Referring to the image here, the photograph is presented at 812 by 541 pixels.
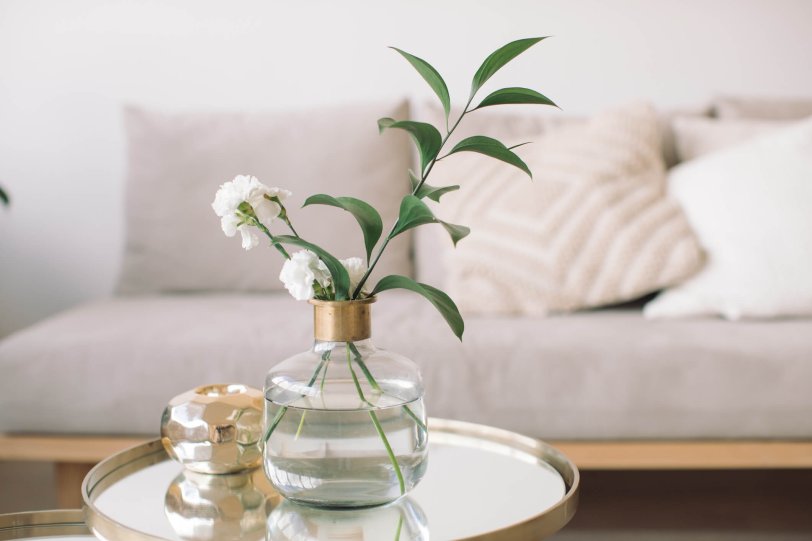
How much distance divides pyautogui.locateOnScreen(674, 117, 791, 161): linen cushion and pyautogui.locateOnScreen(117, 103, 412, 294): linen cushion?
2.14 ft

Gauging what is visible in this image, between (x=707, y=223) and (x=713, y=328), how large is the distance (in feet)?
0.90

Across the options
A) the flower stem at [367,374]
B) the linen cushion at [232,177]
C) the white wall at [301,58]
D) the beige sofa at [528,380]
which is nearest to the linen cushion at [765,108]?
the white wall at [301,58]

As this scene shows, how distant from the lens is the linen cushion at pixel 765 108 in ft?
6.88

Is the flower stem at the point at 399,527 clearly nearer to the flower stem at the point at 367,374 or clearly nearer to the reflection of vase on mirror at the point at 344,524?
the reflection of vase on mirror at the point at 344,524

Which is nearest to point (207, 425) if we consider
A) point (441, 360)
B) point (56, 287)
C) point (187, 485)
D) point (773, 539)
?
point (187, 485)

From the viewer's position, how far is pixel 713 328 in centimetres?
158

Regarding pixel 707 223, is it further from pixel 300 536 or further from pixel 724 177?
pixel 300 536

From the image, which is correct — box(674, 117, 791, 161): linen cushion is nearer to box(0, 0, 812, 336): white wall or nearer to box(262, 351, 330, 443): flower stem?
box(0, 0, 812, 336): white wall

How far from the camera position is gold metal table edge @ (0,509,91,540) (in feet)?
2.99

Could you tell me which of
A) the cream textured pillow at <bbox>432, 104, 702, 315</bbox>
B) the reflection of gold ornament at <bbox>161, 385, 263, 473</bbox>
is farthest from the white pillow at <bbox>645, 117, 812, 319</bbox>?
the reflection of gold ornament at <bbox>161, 385, 263, 473</bbox>

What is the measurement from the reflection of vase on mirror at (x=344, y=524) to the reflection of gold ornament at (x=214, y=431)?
0.34 ft

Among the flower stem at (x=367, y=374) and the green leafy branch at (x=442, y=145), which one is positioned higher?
the green leafy branch at (x=442, y=145)

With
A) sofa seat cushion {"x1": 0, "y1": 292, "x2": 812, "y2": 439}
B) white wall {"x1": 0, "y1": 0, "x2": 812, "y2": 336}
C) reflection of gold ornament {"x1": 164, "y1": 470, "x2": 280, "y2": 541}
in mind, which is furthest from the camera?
white wall {"x1": 0, "y1": 0, "x2": 812, "y2": 336}

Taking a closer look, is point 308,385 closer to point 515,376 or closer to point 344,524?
point 344,524
